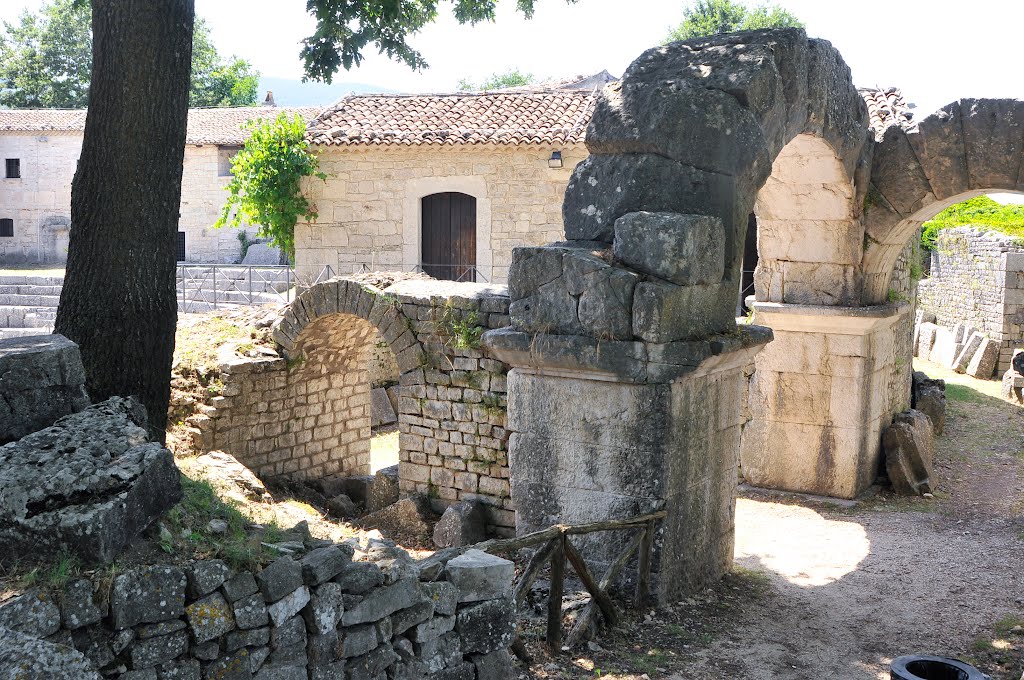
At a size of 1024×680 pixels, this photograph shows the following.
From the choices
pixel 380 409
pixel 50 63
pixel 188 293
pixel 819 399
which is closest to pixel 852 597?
pixel 819 399

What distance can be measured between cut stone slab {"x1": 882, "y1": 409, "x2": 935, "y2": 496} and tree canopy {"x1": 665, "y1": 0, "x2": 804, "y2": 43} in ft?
94.5

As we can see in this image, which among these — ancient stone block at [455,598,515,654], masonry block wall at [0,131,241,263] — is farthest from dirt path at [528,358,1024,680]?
masonry block wall at [0,131,241,263]

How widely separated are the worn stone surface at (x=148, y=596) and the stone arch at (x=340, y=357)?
7216mm

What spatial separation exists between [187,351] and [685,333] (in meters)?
7.27

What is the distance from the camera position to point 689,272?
583cm

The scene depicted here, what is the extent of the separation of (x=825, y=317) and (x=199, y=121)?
84.5 ft

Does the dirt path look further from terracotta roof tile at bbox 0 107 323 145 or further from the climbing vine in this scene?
terracotta roof tile at bbox 0 107 323 145

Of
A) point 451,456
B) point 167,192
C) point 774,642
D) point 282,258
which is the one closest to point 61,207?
point 282,258

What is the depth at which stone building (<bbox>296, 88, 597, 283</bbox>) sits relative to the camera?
16.6 m

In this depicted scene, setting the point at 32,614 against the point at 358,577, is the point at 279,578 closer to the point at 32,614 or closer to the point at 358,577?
the point at 358,577

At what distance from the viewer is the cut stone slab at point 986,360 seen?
16.7 m

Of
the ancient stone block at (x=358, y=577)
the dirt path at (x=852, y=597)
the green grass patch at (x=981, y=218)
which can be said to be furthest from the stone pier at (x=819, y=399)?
the green grass patch at (x=981, y=218)

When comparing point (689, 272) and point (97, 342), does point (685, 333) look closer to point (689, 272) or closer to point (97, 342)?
point (689, 272)

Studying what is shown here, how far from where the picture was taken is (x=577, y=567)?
5.58 metres
